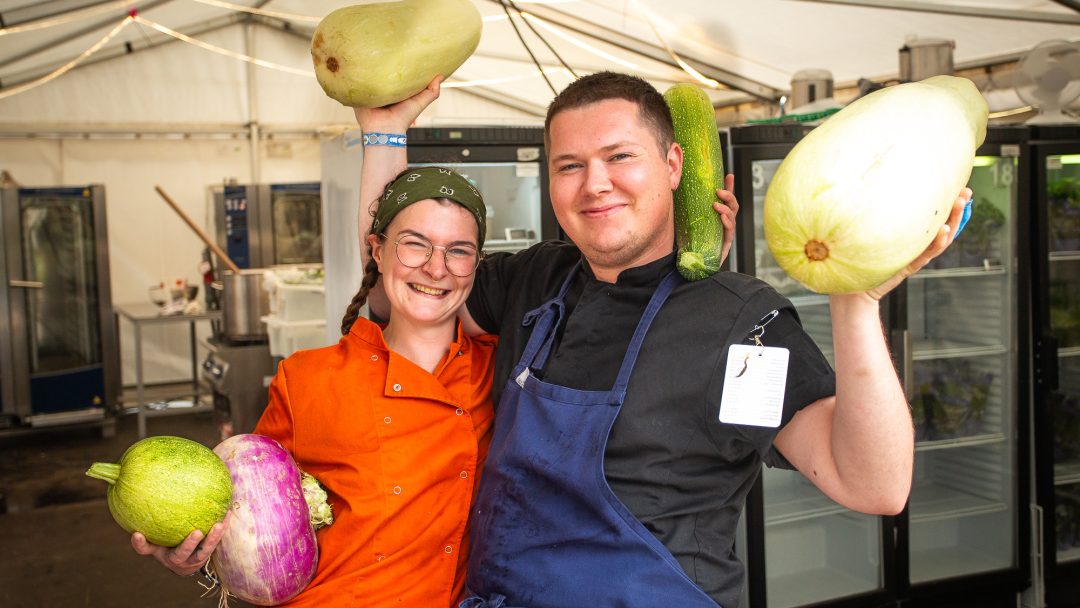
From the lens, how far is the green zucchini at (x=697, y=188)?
5.52 ft

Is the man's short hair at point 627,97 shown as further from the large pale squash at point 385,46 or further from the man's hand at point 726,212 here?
the large pale squash at point 385,46

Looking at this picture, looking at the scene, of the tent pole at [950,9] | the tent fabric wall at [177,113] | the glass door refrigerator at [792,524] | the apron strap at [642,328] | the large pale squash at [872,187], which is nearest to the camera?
the large pale squash at [872,187]

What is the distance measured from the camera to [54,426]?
7.78 metres

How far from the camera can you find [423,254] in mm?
1899

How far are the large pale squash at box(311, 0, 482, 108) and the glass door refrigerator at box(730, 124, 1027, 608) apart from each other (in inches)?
93.5

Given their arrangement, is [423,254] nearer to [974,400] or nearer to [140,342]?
[974,400]

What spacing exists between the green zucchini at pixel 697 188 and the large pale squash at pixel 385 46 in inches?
20.3

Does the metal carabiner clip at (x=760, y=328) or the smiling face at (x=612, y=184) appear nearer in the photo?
the metal carabiner clip at (x=760, y=328)

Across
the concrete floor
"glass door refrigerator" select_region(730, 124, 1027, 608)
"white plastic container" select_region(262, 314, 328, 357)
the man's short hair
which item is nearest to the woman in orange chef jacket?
the man's short hair

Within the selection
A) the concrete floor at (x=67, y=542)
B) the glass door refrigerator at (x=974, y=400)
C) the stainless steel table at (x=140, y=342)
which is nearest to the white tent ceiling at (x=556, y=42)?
the glass door refrigerator at (x=974, y=400)

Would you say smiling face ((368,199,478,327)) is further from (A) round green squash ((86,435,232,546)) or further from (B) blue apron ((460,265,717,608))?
(A) round green squash ((86,435,232,546))

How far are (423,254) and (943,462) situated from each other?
3799 mm

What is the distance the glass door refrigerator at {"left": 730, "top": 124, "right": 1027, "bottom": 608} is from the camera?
3.99 metres

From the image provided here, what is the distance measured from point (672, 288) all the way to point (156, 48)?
11.0 metres
